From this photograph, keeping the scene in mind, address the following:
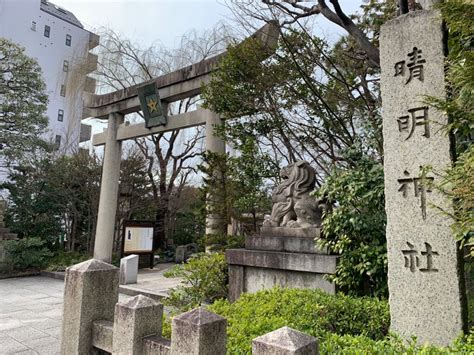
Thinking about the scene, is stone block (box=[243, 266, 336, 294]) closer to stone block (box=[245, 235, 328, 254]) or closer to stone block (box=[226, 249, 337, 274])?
stone block (box=[226, 249, 337, 274])

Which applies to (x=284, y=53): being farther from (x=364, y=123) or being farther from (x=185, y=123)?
(x=185, y=123)

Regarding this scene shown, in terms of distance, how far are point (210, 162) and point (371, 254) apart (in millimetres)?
4811

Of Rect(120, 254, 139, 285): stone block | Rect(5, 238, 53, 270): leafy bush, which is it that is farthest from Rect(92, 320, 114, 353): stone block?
Rect(5, 238, 53, 270): leafy bush

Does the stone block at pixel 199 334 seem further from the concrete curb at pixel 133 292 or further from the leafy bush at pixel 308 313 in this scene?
the concrete curb at pixel 133 292

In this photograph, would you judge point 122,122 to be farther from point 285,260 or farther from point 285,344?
point 285,344

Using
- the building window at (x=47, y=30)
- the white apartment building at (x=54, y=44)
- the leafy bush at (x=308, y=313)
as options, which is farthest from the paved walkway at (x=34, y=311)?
the building window at (x=47, y=30)

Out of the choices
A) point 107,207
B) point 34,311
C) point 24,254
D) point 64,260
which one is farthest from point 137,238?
point 34,311

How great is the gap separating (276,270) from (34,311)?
4.69m

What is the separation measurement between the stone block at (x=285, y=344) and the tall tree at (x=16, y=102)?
45.2 ft

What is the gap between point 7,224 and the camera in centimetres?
1262

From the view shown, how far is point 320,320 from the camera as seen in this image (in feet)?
9.89

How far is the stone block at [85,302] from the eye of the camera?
2.65 m

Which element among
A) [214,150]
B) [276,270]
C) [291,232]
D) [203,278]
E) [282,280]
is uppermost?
[214,150]

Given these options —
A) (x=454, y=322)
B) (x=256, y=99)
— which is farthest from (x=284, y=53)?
(x=454, y=322)
